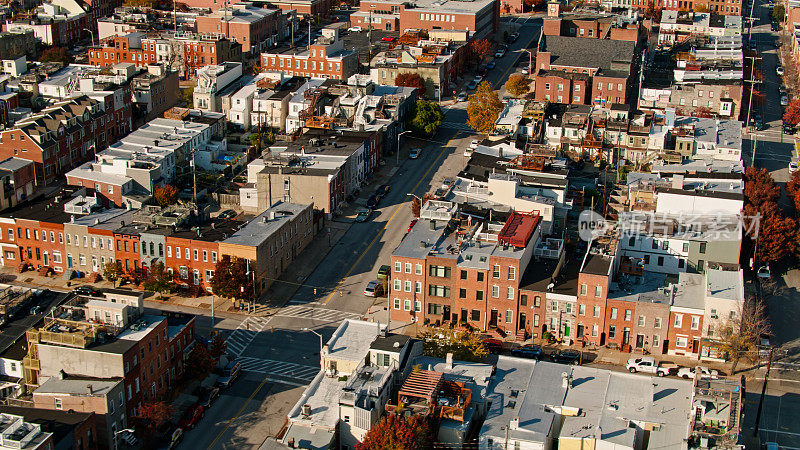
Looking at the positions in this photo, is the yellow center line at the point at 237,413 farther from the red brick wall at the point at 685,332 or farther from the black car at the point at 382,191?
the black car at the point at 382,191

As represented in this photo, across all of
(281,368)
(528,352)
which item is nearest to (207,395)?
(281,368)

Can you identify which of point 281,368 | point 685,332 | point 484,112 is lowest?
point 281,368

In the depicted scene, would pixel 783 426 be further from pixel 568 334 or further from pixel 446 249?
pixel 446 249

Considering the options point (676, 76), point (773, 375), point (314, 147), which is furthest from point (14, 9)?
point (773, 375)

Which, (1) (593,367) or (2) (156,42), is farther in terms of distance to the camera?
(2) (156,42)

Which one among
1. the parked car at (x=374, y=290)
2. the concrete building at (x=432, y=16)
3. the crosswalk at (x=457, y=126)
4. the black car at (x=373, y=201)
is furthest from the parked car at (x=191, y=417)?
the concrete building at (x=432, y=16)

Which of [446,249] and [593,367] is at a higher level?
[446,249]

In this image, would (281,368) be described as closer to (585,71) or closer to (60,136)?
(60,136)
